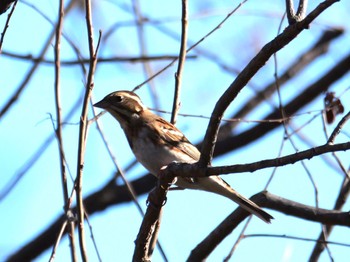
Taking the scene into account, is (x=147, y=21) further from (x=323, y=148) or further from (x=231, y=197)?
(x=323, y=148)

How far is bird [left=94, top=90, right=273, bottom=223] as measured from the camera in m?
6.18

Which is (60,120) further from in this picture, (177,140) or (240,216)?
(240,216)

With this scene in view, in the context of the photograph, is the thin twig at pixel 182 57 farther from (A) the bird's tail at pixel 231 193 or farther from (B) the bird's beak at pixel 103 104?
(B) the bird's beak at pixel 103 104

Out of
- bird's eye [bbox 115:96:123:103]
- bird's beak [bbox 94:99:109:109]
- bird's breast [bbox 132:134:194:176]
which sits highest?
bird's eye [bbox 115:96:123:103]

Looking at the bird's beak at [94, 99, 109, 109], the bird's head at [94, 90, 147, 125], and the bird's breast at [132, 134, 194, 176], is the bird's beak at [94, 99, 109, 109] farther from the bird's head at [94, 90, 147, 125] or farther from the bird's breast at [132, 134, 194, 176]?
the bird's breast at [132, 134, 194, 176]

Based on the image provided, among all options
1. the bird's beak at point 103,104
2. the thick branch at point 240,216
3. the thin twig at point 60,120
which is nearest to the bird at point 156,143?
the bird's beak at point 103,104

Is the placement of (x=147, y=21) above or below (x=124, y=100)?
above

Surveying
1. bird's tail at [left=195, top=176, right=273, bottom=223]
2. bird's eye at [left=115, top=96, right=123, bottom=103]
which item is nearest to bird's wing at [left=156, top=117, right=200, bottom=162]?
bird's tail at [left=195, top=176, right=273, bottom=223]

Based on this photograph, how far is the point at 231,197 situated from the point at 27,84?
5.61ft

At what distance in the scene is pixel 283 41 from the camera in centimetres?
409

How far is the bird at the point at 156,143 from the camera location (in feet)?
20.3

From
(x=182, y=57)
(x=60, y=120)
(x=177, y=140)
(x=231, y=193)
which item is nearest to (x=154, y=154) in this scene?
(x=177, y=140)

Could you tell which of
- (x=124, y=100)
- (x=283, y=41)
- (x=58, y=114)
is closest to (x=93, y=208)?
(x=124, y=100)

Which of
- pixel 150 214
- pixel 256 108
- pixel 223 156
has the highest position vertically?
pixel 256 108
